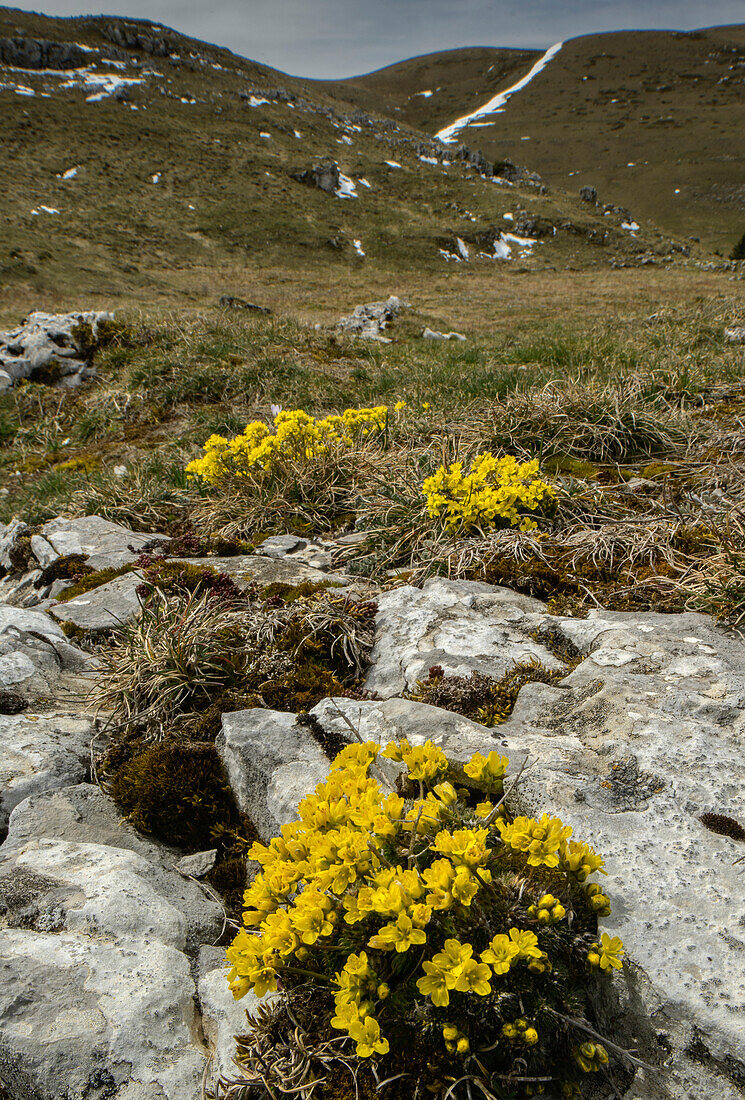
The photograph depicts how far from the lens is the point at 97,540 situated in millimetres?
6043

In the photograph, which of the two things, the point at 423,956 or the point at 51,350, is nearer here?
the point at 423,956

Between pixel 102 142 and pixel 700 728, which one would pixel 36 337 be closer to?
pixel 700 728

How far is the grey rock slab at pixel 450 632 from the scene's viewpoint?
342 cm

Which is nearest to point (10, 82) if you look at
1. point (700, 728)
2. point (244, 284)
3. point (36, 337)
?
point (244, 284)

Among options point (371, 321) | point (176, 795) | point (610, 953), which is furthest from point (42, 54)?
point (610, 953)

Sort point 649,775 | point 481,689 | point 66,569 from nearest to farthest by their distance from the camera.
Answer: point 649,775
point 481,689
point 66,569

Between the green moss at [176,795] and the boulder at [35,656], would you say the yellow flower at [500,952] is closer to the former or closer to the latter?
the green moss at [176,795]

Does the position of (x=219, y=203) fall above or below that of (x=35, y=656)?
above

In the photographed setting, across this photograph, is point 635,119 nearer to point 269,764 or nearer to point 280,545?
point 280,545

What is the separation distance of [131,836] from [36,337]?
13.5 meters

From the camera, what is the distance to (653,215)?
94688 millimetres

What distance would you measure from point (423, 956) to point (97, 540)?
17.8 feet

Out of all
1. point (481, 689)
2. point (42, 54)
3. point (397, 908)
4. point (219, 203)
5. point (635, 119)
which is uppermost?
point (635, 119)

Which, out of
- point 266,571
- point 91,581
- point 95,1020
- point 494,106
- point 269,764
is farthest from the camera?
point 494,106
